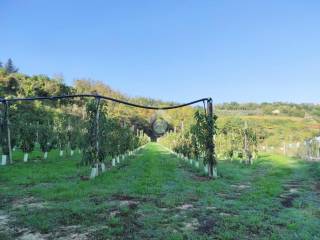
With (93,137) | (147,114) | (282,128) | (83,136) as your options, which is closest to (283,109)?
(282,128)

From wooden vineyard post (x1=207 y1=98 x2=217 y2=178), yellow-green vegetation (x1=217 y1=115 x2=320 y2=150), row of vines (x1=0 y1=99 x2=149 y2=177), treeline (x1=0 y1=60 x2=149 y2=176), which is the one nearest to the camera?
row of vines (x1=0 y1=99 x2=149 y2=177)

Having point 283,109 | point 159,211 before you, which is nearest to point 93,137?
point 159,211

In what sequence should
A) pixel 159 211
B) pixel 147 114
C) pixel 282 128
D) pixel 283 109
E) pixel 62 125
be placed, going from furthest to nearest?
1. pixel 283 109
2. pixel 147 114
3. pixel 282 128
4. pixel 62 125
5. pixel 159 211

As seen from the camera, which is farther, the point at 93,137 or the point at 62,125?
the point at 62,125

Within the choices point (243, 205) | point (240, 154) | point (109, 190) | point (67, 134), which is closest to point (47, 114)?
point (67, 134)

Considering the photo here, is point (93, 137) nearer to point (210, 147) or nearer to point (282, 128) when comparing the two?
point (210, 147)

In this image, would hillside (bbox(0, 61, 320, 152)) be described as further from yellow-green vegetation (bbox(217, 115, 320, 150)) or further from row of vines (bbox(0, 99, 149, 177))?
row of vines (bbox(0, 99, 149, 177))

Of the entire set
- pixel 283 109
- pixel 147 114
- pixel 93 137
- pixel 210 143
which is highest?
pixel 283 109

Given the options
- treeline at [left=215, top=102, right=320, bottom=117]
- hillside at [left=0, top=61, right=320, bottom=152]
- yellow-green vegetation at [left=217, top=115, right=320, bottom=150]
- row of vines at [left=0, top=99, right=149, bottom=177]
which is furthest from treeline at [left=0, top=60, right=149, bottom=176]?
treeline at [left=215, top=102, right=320, bottom=117]

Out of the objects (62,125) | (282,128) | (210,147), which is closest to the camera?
(210,147)

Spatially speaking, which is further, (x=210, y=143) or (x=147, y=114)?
(x=147, y=114)

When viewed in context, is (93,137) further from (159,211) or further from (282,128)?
(282,128)

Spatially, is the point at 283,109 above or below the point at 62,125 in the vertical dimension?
above

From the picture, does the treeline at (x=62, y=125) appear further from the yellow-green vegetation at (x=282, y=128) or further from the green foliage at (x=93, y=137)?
the yellow-green vegetation at (x=282, y=128)
